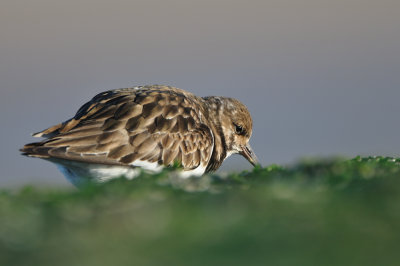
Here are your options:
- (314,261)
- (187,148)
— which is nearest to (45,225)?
(314,261)

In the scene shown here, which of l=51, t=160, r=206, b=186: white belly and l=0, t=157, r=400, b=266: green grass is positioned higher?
l=51, t=160, r=206, b=186: white belly

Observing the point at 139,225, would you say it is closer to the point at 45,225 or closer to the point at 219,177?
the point at 45,225

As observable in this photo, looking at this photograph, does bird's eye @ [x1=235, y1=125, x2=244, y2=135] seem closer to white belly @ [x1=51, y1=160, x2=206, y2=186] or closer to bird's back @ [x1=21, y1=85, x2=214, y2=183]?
bird's back @ [x1=21, y1=85, x2=214, y2=183]

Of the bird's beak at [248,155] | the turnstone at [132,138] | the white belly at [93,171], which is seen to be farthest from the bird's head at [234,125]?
the white belly at [93,171]

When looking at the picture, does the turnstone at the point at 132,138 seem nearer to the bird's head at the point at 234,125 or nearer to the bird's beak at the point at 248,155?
the bird's head at the point at 234,125

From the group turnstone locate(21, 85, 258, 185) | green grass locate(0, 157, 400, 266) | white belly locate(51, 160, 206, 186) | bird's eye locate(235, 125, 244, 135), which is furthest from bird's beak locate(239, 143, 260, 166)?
green grass locate(0, 157, 400, 266)

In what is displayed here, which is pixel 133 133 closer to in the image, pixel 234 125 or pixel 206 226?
pixel 234 125

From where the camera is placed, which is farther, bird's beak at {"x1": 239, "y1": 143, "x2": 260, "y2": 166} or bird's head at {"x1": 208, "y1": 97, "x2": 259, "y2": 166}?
bird's beak at {"x1": 239, "y1": 143, "x2": 260, "y2": 166}
